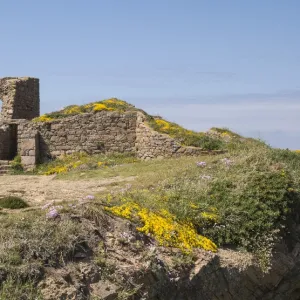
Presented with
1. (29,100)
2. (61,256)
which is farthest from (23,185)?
(29,100)

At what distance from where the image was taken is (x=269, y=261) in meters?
12.6

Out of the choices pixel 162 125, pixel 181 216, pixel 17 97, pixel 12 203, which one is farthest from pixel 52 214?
pixel 17 97

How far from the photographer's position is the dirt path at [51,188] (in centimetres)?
1469

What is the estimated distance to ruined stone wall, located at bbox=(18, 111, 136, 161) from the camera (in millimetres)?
24469

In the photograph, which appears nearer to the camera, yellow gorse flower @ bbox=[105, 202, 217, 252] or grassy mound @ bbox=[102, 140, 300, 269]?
yellow gorse flower @ bbox=[105, 202, 217, 252]

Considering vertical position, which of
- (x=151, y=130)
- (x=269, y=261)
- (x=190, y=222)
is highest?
(x=151, y=130)

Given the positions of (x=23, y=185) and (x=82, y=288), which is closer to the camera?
(x=82, y=288)

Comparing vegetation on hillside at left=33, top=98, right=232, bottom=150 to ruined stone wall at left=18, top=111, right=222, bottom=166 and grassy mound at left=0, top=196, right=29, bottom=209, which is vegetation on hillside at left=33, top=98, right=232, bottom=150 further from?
grassy mound at left=0, top=196, right=29, bottom=209

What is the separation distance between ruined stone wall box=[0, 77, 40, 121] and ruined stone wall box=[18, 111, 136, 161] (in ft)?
10.2

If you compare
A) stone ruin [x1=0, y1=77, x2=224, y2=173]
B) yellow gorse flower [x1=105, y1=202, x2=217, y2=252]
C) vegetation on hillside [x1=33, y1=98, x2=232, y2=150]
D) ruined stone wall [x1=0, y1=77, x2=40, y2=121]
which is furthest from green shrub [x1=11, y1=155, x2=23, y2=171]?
yellow gorse flower [x1=105, y1=202, x2=217, y2=252]

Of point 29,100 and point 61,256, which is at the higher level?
point 29,100

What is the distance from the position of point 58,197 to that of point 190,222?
12.2 ft

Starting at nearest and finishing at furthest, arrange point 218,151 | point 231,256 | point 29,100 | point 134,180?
point 231,256
point 134,180
point 218,151
point 29,100

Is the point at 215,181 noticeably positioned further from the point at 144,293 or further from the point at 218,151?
the point at 218,151
